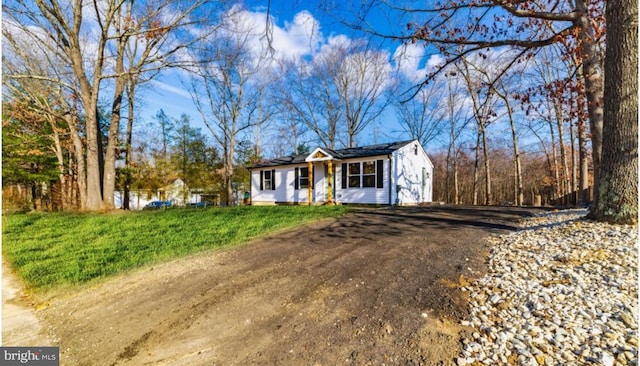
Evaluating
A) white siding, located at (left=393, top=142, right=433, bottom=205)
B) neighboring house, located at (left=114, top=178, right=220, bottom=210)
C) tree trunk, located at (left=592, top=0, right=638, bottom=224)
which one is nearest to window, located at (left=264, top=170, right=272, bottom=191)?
neighboring house, located at (left=114, top=178, right=220, bottom=210)

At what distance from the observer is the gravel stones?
5.46ft

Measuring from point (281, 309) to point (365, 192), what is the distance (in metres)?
10.3

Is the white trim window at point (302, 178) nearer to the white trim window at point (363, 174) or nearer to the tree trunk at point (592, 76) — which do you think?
the white trim window at point (363, 174)

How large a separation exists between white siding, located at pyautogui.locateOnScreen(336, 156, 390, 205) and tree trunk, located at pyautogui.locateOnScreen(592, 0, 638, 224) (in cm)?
793

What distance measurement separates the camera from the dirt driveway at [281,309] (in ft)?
6.33

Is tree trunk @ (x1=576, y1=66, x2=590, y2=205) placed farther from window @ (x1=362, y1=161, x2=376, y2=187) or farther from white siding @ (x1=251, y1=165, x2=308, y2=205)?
white siding @ (x1=251, y1=165, x2=308, y2=205)

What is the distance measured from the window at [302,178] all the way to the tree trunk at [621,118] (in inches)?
454

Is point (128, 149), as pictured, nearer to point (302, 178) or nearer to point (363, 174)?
point (302, 178)

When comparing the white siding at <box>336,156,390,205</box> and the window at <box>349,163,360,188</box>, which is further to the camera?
the window at <box>349,163,360,188</box>

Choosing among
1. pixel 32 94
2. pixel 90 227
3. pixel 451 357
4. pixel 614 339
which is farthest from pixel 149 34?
pixel 614 339

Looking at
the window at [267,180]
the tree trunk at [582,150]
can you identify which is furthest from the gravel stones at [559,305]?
the window at [267,180]

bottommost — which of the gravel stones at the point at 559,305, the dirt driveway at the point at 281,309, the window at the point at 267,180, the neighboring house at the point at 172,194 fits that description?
the dirt driveway at the point at 281,309

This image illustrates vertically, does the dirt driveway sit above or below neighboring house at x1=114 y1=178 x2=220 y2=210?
below

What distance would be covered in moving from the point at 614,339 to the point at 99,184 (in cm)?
1279
